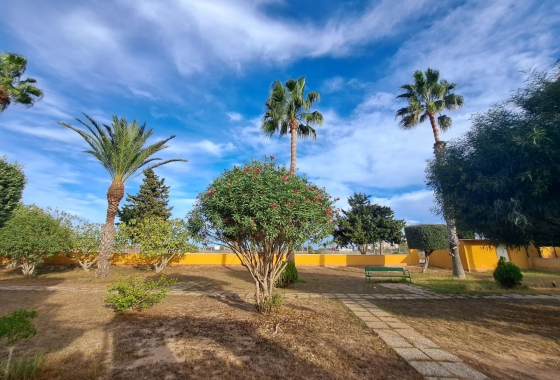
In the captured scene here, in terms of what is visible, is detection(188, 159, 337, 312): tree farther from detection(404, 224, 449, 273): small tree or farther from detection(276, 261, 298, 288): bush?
detection(404, 224, 449, 273): small tree

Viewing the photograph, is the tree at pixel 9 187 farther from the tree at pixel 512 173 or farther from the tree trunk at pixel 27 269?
the tree at pixel 512 173

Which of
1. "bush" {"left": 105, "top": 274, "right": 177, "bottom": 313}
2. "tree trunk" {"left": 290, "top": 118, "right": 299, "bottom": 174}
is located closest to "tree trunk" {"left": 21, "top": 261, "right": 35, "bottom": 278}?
"bush" {"left": 105, "top": 274, "right": 177, "bottom": 313}

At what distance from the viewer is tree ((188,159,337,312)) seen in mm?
5699

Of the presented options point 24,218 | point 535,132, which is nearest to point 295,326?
point 535,132

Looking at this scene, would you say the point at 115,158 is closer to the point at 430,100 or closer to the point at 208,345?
the point at 208,345

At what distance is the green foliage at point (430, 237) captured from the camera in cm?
2062

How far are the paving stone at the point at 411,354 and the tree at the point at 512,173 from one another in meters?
3.62

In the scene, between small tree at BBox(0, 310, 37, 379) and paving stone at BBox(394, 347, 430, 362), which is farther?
paving stone at BBox(394, 347, 430, 362)

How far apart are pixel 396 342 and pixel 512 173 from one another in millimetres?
4508

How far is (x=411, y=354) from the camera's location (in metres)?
4.25

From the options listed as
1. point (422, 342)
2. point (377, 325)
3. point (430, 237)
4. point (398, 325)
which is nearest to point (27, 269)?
point (377, 325)

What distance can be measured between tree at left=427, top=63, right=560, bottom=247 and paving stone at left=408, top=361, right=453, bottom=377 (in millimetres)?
3790

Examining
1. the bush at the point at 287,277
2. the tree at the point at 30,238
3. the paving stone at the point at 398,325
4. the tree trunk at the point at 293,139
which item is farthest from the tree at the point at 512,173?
the tree at the point at 30,238

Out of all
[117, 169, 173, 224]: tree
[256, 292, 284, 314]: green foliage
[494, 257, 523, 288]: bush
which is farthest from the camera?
[117, 169, 173, 224]: tree
